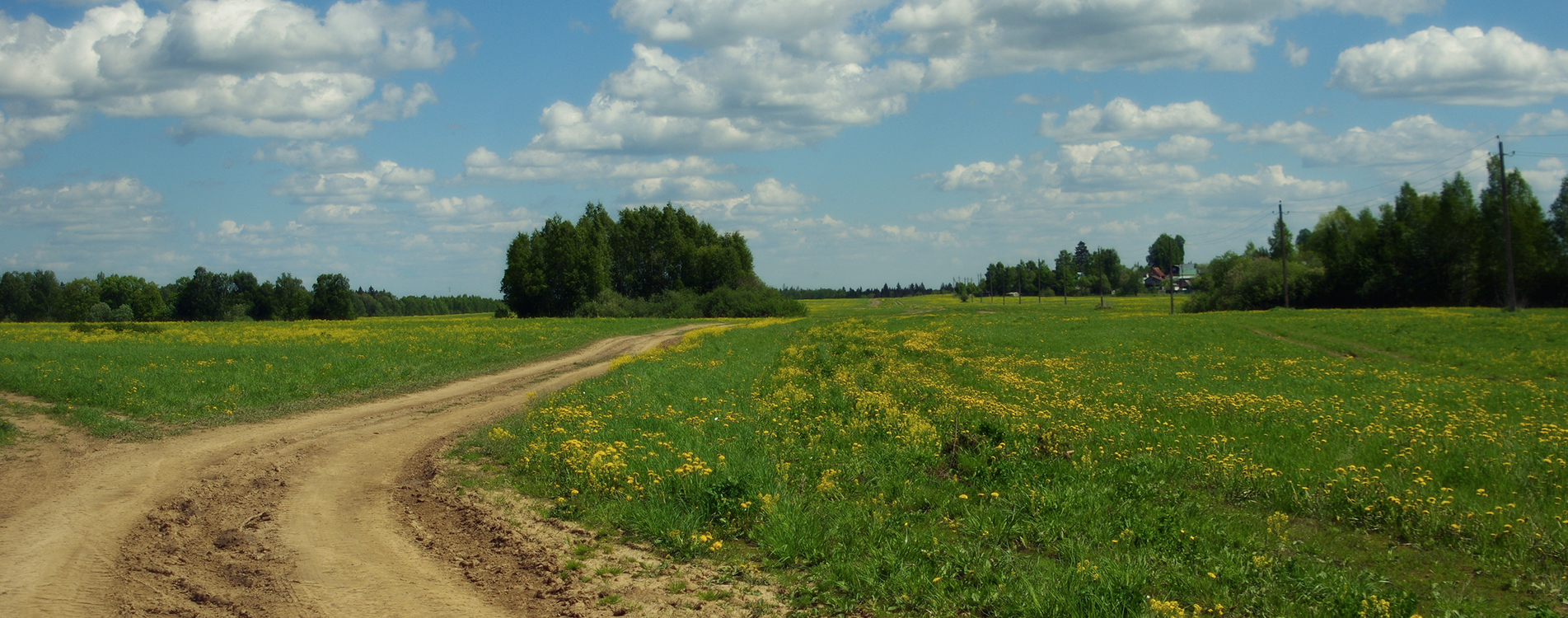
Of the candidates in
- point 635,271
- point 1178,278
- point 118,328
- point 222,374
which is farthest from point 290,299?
point 1178,278

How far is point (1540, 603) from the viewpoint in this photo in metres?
6.13

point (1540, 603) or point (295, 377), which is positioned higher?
point (295, 377)

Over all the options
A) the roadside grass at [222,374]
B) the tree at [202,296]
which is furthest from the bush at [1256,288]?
the tree at [202,296]

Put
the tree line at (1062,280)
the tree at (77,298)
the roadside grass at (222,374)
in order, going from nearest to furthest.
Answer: the roadside grass at (222,374)
the tree at (77,298)
the tree line at (1062,280)

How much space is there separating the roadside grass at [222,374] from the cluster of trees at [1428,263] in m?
60.1

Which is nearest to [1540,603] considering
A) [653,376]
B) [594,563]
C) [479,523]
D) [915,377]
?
[594,563]

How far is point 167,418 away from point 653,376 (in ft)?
31.8

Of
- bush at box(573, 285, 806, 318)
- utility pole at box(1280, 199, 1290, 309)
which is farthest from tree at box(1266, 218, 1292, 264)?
bush at box(573, 285, 806, 318)

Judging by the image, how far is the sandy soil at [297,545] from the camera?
6156 mm

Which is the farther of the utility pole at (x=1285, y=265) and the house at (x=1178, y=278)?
the house at (x=1178, y=278)

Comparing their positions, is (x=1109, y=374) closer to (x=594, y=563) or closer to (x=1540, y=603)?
(x=1540, y=603)

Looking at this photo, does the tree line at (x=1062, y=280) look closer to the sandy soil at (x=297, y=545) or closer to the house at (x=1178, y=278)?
the house at (x=1178, y=278)

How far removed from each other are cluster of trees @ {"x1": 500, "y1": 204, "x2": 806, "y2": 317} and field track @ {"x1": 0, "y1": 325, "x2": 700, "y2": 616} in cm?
6549

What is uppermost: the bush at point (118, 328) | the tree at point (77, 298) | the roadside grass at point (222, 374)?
the tree at point (77, 298)
